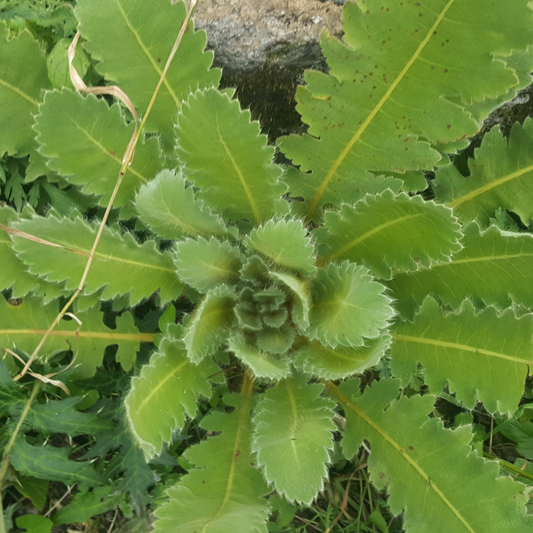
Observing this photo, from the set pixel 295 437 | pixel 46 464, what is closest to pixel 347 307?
pixel 295 437

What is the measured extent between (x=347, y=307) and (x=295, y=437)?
357 mm

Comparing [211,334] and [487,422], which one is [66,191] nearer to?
[211,334]

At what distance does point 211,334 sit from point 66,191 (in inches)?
26.7

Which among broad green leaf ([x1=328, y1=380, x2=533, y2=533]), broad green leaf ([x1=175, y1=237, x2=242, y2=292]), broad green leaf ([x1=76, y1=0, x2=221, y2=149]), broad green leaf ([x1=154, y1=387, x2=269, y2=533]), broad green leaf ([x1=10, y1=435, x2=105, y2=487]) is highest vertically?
broad green leaf ([x1=76, y1=0, x2=221, y2=149])

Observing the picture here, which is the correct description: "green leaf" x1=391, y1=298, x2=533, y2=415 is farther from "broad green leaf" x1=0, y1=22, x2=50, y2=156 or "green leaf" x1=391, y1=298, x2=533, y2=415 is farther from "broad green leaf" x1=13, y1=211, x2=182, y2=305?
"broad green leaf" x1=0, y1=22, x2=50, y2=156

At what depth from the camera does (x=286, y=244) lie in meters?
1.14

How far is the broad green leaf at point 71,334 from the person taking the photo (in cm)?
137

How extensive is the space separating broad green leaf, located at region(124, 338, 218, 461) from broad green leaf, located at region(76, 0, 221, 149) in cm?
66

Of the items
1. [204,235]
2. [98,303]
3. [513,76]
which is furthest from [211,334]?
[513,76]

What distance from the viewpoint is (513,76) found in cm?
113

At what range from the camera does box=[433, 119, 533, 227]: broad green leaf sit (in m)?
1.43

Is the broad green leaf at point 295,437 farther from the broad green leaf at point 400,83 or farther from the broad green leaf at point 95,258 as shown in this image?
the broad green leaf at point 400,83

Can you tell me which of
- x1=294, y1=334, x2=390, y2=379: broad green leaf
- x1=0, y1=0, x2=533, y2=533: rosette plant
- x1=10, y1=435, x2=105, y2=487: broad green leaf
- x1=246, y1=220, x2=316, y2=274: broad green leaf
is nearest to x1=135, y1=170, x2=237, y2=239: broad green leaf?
x1=0, y1=0, x2=533, y2=533: rosette plant

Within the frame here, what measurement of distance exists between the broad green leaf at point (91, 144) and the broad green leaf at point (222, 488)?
713 millimetres
